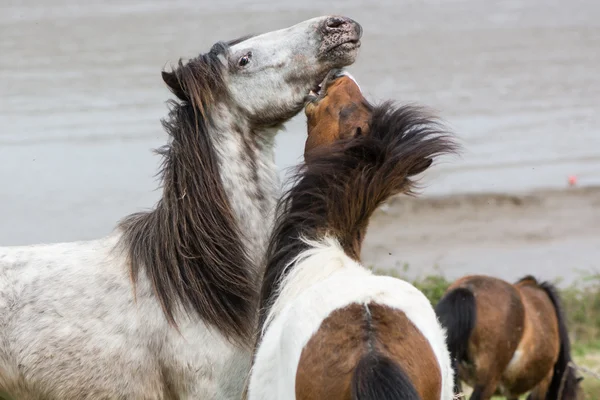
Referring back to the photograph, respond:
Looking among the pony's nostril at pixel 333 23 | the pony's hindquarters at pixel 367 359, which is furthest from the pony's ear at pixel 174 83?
the pony's hindquarters at pixel 367 359

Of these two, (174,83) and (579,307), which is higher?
(174,83)

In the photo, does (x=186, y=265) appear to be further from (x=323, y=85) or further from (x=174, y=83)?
(x=323, y=85)

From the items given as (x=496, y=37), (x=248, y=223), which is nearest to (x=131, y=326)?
(x=248, y=223)

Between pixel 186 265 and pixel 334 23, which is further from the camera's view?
pixel 334 23

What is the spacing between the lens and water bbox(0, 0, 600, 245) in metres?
11.7

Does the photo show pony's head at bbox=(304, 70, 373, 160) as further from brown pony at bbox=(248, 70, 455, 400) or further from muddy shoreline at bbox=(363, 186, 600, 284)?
muddy shoreline at bbox=(363, 186, 600, 284)

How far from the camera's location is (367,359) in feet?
9.74

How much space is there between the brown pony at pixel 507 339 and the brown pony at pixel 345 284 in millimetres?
2538

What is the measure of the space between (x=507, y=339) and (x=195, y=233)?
10.1ft

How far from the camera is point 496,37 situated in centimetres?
1848

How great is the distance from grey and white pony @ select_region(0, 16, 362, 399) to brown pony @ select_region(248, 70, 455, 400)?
0.27 m

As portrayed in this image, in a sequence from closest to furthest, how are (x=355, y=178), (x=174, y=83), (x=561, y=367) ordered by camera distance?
(x=355, y=178) < (x=174, y=83) < (x=561, y=367)

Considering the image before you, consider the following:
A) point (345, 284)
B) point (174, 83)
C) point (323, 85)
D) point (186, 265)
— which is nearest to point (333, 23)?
point (323, 85)

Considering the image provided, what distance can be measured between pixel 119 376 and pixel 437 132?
5.17 feet
